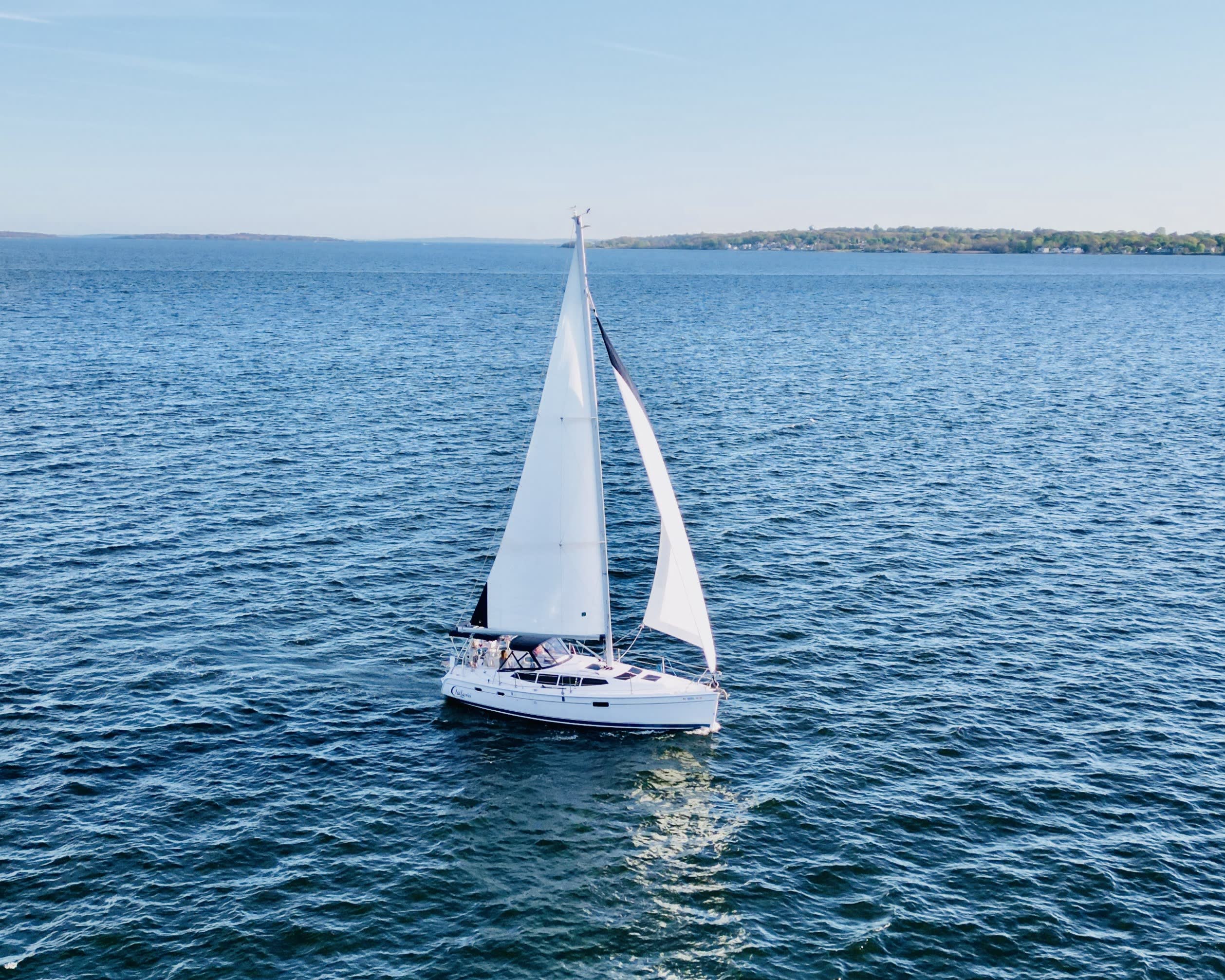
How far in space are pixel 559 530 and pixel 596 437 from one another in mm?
4462

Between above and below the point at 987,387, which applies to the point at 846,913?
below

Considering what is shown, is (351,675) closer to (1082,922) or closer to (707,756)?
(707,756)

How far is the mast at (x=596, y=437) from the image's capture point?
3869cm

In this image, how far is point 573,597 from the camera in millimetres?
43281

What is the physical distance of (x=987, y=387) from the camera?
113375mm

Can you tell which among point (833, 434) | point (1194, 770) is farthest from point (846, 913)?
point (833, 434)

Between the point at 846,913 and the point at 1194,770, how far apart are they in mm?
17624

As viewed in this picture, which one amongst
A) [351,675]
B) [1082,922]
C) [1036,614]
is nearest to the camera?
[1082,922]

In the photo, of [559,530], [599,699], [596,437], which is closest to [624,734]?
[599,699]

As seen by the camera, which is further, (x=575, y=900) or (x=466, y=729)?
(x=466, y=729)

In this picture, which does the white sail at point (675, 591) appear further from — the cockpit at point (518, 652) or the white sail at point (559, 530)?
the cockpit at point (518, 652)

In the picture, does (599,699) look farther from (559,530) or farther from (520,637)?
(559,530)

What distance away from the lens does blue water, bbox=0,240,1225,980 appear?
99.5ft

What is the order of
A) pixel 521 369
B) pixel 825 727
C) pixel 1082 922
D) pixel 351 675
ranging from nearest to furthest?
pixel 1082 922, pixel 825 727, pixel 351 675, pixel 521 369
